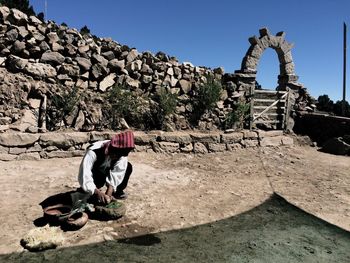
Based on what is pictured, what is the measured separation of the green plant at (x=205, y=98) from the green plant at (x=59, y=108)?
322cm

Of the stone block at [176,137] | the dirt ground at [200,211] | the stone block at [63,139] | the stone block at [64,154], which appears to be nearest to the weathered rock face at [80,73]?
the stone block at [63,139]

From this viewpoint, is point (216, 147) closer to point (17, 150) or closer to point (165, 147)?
point (165, 147)

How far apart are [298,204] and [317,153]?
4543 millimetres

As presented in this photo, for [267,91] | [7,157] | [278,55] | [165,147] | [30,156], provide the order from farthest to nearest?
[278,55] → [267,91] → [165,147] → [30,156] → [7,157]

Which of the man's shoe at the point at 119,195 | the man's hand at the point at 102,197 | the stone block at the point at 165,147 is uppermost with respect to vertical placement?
the stone block at the point at 165,147

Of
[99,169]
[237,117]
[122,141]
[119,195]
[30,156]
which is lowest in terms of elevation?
[119,195]

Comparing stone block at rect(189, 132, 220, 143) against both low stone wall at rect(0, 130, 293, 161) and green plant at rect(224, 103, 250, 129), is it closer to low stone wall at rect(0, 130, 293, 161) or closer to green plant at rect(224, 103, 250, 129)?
low stone wall at rect(0, 130, 293, 161)

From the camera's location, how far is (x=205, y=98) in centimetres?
905

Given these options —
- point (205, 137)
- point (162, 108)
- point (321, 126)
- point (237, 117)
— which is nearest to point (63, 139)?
point (162, 108)

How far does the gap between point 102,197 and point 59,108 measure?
3.86m

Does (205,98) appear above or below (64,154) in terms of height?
above

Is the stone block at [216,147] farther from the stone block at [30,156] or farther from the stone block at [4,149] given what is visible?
the stone block at [4,149]

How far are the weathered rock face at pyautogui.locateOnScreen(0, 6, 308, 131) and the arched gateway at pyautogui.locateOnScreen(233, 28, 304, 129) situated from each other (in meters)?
0.85

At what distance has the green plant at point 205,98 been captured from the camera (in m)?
9.04
